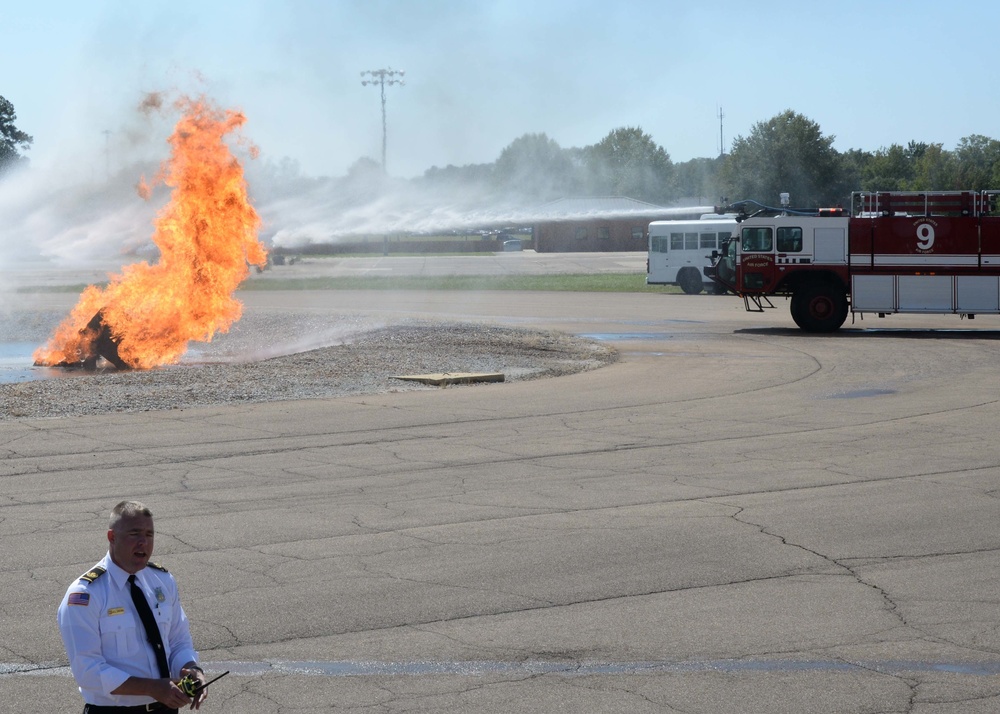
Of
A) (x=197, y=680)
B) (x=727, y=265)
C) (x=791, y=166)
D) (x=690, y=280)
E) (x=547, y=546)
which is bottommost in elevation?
(x=547, y=546)

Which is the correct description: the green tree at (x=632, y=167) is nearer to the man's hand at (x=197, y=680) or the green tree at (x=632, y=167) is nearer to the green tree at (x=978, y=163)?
the green tree at (x=978, y=163)

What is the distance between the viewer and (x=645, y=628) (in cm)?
723

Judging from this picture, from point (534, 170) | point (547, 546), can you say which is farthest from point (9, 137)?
point (547, 546)

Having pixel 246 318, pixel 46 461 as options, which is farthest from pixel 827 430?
pixel 246 318

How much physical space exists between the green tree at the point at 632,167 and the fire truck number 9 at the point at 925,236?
3684 centimetres

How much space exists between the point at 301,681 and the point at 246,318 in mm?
31402

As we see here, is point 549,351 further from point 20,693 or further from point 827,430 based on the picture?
point 20,693

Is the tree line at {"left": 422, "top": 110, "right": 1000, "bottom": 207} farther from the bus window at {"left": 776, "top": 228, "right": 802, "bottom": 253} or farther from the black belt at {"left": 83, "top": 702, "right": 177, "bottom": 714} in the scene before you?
the black belt at {"left": 83, "top": 702, "right": 177, "bottom": 714}

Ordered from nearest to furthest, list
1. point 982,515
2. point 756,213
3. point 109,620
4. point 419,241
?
point 109,620 < point 982,515 < point 756,213 < point 419,241

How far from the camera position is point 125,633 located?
416 centimetres

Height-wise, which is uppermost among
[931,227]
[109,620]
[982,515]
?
[931,227]

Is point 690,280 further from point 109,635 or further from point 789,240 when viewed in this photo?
point 109,635

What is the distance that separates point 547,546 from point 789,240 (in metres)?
22.3

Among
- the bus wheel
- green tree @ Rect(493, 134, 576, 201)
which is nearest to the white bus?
the bus wheel
